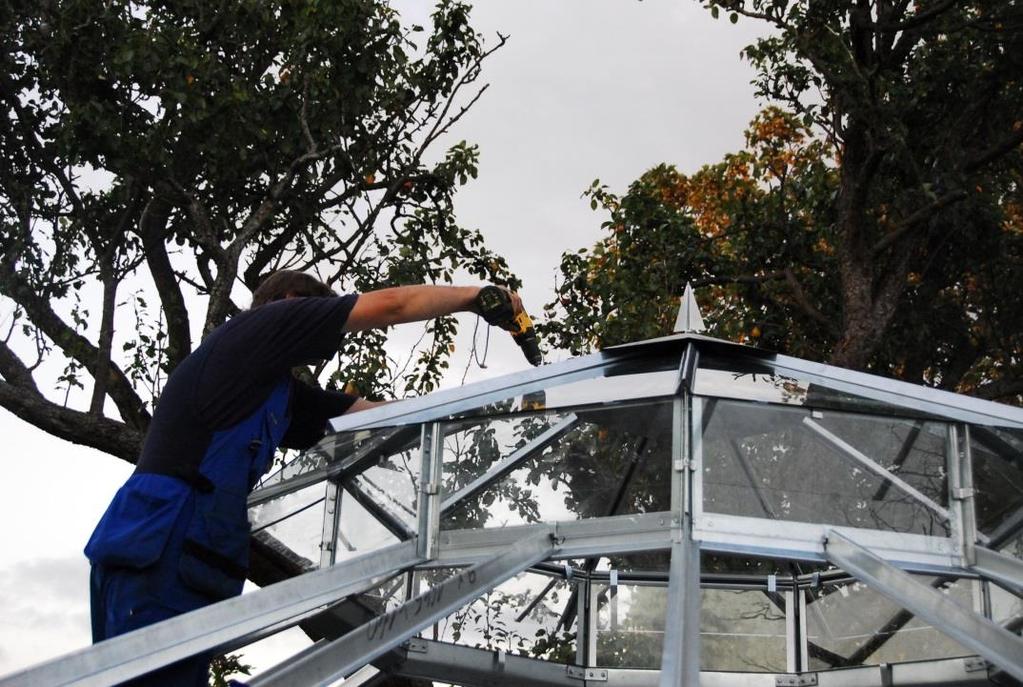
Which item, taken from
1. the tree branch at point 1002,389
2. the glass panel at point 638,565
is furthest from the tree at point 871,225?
the glass panel at point 638,565

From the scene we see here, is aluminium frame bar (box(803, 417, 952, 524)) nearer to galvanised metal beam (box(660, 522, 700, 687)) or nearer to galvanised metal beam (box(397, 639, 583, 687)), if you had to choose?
galvanised metal beam (box(660, 522, 700, 687))

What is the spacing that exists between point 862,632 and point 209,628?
11.8 feet

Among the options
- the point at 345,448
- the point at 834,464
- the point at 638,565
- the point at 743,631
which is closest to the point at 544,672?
the point at 638,565

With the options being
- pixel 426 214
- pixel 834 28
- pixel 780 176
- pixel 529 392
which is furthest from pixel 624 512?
pixel 780 176

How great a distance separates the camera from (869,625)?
593 cm

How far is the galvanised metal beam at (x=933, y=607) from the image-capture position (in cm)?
328

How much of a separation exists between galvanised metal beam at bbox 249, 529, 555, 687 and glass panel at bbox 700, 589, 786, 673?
2255 mm

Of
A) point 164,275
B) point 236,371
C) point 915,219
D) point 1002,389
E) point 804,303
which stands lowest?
point 236,371

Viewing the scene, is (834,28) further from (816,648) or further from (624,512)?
(624,512)

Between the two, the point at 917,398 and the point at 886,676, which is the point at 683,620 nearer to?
the point at 917,398

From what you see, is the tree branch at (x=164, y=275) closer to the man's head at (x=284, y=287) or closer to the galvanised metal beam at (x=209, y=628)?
the man's head at (x=284, y=287)

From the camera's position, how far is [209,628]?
132 inches

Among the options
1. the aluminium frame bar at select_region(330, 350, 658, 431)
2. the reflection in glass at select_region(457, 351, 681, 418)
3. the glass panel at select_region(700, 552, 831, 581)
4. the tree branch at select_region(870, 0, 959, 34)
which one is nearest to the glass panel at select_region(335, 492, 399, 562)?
the aluminium frame bar at select_region(330, 350, 658, 431)

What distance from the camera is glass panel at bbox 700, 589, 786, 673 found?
20.1 ft
